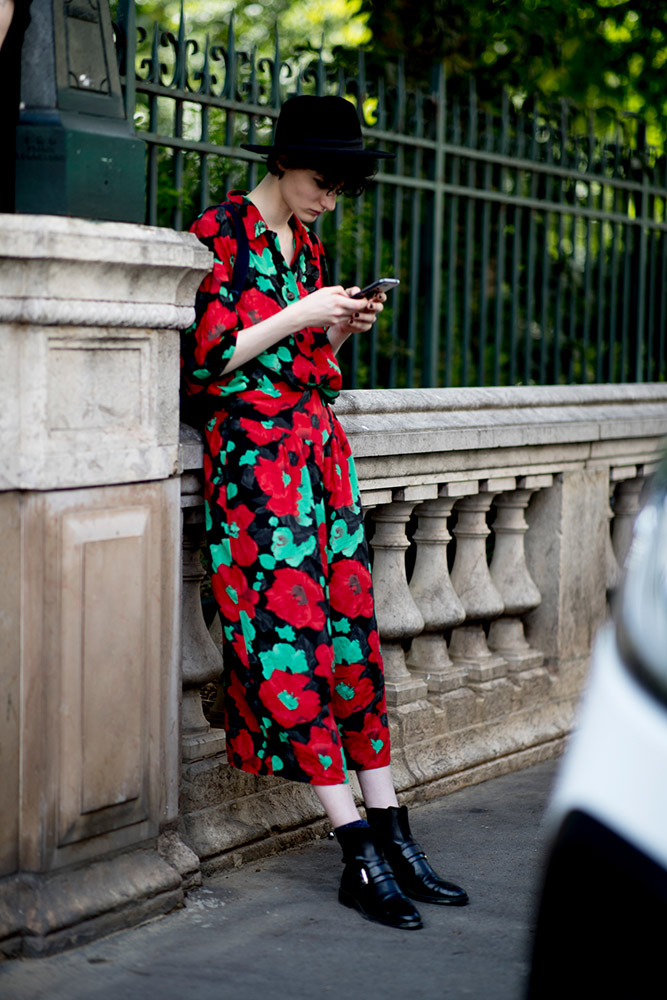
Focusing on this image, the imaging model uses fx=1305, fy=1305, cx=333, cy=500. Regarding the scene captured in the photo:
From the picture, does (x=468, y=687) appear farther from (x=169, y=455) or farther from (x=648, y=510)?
(x=648, y=510)

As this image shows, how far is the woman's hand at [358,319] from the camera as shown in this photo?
320 centimetres

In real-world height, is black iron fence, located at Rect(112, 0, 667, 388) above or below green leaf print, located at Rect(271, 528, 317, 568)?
above

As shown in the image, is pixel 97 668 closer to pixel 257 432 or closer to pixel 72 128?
pixel 257 432

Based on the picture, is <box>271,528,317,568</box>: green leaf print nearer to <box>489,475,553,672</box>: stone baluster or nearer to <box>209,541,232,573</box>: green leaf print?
<box>209,541,232,573</box>: green leaf print

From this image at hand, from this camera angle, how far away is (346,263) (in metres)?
4.91

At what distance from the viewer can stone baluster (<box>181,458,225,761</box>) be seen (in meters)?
3.36

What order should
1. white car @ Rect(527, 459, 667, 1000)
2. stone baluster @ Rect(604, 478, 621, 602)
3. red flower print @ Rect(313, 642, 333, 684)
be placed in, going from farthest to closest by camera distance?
1. stone baluster @ Rect(604, 478, 621, 602)
2. red flower print @ Rect(313, 642, 333, 684)
3. white car @ Rect(527, 459, 667, 1000)

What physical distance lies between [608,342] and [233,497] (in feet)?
11.5

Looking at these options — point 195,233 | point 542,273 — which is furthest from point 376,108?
point 195,233

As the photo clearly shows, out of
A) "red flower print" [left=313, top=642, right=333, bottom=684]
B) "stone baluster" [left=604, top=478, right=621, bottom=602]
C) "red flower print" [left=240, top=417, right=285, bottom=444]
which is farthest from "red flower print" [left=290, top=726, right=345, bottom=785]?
"stone baluster" [left=604, top=478, right=621, bottom=602]

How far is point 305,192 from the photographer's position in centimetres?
323

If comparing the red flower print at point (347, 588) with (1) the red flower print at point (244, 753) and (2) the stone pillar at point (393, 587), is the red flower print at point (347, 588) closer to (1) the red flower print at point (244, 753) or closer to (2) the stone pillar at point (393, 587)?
(1) the red flower print at point (244, 753)

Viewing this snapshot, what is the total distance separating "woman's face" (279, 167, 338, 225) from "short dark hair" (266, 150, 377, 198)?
0.01 m

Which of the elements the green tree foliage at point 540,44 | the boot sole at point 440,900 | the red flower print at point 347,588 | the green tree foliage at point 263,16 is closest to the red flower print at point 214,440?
the red flower print at point 347,588
